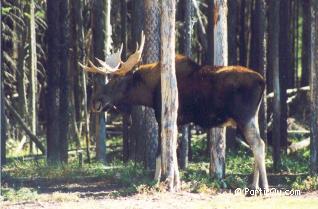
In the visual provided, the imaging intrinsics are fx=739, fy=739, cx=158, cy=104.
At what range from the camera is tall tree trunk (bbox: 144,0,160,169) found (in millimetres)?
17188

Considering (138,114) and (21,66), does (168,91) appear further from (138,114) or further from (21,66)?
(21,66)

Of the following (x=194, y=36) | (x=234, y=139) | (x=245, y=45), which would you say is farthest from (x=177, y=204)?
(x=194, y=36)

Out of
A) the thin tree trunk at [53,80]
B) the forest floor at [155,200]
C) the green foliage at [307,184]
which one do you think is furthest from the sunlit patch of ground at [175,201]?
the thin tree trunk at [53,80]

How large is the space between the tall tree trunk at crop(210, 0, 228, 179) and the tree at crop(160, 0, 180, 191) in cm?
207

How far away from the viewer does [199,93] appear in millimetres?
15617

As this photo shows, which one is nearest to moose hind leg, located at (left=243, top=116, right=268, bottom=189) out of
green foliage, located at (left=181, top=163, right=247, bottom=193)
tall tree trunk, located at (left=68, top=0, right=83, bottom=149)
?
green foliage, located at (left=181, top=163, right=247, bottom=193)

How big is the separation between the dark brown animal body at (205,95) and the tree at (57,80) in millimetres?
4429

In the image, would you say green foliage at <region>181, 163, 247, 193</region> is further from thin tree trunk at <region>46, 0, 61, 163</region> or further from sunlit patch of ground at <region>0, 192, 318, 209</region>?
thin tree trunk at <region>46, 0, 61, 163</region>

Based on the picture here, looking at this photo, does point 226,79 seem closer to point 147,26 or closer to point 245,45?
point 147,26

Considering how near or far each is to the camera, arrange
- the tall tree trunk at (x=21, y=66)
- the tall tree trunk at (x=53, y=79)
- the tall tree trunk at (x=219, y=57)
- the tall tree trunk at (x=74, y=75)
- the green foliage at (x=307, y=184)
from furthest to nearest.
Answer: the tall tree trunk at (x=21, y=66), the tall tree trunk at (x=74, y=75), the tall tree trunk at (x=53, y=79), the tall tree trunk at (x=219, y=57), the green foliage at (x=307, y=184)

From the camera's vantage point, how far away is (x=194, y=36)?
2983cm

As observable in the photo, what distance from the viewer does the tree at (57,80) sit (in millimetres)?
20328

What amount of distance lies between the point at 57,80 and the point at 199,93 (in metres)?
6.29

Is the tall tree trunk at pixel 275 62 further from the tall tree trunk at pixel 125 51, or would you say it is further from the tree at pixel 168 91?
the tree at pixel 168 91
